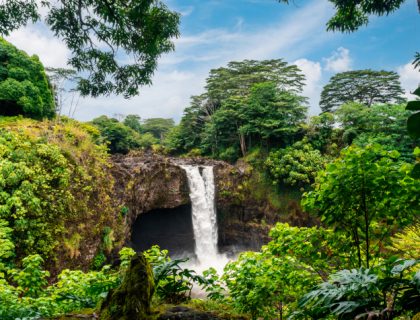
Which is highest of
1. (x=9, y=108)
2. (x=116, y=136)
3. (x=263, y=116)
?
(x=116, y=136)

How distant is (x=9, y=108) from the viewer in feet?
46.4

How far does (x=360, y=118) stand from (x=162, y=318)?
18438 mm

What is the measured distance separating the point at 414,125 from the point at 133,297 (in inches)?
93.0

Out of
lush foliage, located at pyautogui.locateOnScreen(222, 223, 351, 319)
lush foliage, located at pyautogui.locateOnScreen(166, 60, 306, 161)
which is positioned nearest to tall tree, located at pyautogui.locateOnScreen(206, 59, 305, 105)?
lush foliage, located at pyautogui.locateOnScreen(166, 60, 306, 161)

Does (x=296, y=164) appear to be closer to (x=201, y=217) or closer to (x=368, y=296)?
(x=201, y=217)

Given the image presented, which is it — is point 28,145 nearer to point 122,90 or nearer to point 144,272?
point 122,90

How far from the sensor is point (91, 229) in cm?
984

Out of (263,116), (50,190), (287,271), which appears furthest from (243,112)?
(287,271)

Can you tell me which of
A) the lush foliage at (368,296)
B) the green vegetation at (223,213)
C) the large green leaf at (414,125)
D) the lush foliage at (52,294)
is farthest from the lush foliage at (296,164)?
the large green leaf at (414,125)

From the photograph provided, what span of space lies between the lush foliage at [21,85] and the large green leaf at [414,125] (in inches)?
618

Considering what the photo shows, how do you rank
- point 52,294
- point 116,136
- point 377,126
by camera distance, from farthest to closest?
point 116,136 < point 377,126 < point 52,294

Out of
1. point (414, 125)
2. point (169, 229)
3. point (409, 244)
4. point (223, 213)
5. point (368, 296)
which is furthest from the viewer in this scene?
point (223, 213)

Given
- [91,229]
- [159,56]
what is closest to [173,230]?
[91,229]

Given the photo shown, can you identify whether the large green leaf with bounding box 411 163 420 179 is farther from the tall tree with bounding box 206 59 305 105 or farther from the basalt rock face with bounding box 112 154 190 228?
the tall tree with bounding box 206 59 305 105
